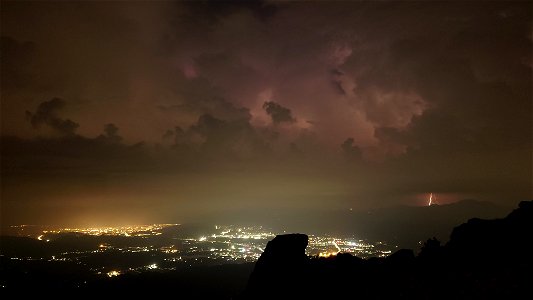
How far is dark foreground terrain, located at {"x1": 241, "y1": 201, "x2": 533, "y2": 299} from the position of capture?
52.6 feet

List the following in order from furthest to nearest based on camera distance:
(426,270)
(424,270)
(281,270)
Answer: (281,270), (424,270), (426,270)

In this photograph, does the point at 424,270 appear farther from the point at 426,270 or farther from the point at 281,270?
the point at 281,270

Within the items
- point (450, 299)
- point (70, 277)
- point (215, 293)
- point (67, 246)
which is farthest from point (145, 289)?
point (67, 246)

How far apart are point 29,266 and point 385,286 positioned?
137m

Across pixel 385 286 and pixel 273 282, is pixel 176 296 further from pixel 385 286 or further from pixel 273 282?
pixel 385 286

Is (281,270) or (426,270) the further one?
(281,270)

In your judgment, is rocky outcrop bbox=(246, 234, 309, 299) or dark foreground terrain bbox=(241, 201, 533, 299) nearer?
dark foreground terrain bbox=(241, 201, 533, 299)

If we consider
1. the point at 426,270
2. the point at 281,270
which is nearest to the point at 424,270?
the point at 426,270

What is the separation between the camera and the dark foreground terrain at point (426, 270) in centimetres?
1605

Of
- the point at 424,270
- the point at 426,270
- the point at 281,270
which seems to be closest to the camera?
the point at 426,270

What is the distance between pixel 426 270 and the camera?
20.0 meters

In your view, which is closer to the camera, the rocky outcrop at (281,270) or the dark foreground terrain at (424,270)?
the dark foreground terrain at (424,270)

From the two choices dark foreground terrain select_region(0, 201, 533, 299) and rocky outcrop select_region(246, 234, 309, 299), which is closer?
dark foreground terrain select_region(0, 201, 533, 299)

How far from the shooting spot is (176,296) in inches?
2712
